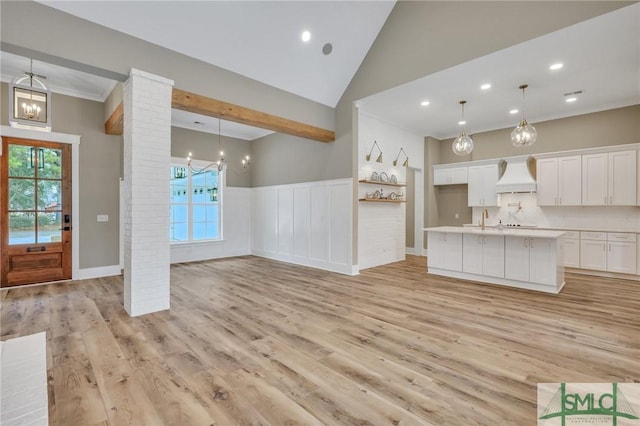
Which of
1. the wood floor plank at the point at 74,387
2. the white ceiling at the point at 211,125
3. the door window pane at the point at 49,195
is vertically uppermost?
the white ceiling at the point at 211,125

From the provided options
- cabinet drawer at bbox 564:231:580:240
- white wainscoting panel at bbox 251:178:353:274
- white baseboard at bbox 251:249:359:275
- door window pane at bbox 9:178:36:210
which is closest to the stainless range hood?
cabinet drawer at bbox 564:231:580:240

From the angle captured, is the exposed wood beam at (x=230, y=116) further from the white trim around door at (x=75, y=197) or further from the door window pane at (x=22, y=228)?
the door window pane at (x=22, y=228)

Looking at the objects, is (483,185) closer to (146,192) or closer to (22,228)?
(146,192)

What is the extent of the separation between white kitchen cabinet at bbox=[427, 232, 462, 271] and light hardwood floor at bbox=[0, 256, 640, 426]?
0.86 metres

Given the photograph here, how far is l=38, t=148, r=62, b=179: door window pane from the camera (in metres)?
5.23

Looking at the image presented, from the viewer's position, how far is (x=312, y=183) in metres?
6.78

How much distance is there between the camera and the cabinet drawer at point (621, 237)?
18.1 ft

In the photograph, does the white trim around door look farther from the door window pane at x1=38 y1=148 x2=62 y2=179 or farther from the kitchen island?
the kitchen island

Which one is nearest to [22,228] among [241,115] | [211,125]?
[211,125]

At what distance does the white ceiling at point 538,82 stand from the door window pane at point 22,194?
6258 millimetres

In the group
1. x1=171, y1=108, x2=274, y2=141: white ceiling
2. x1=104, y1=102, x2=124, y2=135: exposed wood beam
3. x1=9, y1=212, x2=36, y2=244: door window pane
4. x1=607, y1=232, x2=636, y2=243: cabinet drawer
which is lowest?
x1=607, y1=232, x2=636, y2=243: cabinet drawer

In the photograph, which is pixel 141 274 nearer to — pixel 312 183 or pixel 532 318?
pixel 312 183

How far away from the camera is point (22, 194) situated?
5027 mm

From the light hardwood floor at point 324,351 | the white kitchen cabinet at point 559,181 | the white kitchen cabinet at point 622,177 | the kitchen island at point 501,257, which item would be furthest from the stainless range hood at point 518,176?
the light hardwood floor at point 324,351
